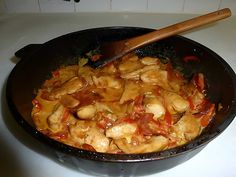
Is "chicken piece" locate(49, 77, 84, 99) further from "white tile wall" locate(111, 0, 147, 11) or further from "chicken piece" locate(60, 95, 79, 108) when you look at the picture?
"white tile wall" locate(111, 0, 147, 11)

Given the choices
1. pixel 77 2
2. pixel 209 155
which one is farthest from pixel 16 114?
pixel 77 2

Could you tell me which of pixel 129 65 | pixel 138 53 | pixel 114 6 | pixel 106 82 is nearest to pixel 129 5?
pixel 114 6

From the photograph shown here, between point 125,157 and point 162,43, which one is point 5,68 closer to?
point 162,43

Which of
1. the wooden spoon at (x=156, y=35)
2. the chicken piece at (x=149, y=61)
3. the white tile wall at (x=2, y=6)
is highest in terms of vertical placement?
the wooden spoon at (x=156, y=35)

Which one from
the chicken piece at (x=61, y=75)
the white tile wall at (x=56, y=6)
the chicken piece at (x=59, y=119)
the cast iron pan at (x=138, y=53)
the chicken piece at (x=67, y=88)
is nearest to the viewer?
the cast iron pan at (x=138, y=53)

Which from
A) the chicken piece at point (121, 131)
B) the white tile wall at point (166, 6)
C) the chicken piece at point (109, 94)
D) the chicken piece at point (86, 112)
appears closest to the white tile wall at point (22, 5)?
the white tile wall at point (166, 6)

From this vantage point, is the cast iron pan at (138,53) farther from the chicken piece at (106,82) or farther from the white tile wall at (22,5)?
the white tile wall at (22,5)

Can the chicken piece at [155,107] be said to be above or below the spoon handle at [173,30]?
below

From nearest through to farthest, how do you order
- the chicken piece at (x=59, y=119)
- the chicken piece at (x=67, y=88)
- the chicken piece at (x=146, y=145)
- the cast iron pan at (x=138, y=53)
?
the cast iron pan at (x=138, y=53)
the chicken piece at (x=146, y=145)
the chicken piece at (x=59, y=119)
the chicken piece at (x=67, y=88)

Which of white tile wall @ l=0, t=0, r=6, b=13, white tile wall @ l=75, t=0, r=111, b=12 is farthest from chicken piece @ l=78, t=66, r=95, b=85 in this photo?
white tile wall @ l=0, t=0, r=6, b=13
